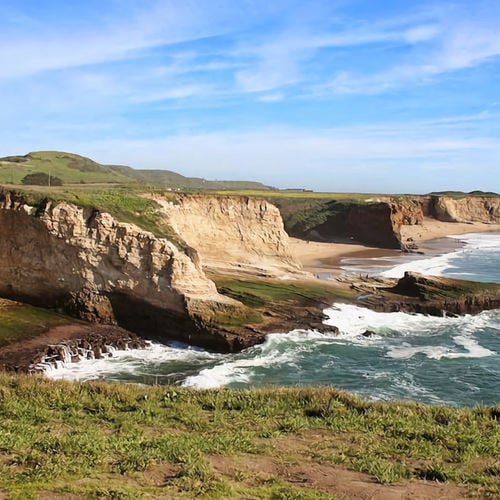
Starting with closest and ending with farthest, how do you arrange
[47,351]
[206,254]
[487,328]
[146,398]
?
[146,398] → [47,351] → [487,328] → [206,254]

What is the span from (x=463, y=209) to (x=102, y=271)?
76452 mm

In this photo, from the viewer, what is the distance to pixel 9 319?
22.4 m

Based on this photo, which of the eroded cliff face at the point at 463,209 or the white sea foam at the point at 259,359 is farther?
the eroded cliff face at the point at 463,209

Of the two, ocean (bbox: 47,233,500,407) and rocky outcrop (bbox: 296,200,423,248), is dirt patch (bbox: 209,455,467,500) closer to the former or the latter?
ocean (bbox: 47,233,500,407)

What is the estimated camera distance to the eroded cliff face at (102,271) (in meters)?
23.2

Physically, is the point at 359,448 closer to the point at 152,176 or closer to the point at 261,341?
the point at 261,341

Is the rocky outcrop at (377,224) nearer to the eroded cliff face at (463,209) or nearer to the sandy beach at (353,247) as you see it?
the sandy beach at (353,247)

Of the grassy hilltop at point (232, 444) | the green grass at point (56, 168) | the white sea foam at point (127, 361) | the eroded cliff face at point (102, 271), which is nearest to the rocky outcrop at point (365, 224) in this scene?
the green grass at point (56, 168)

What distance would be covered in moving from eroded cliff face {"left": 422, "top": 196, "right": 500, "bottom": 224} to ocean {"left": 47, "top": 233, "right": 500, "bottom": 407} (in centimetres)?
5950

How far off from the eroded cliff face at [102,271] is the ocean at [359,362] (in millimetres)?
1783

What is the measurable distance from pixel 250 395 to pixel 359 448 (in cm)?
300

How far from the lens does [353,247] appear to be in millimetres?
59594

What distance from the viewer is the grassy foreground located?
6828 millimetres

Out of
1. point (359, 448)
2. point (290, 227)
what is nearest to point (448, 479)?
point (359, 448)
